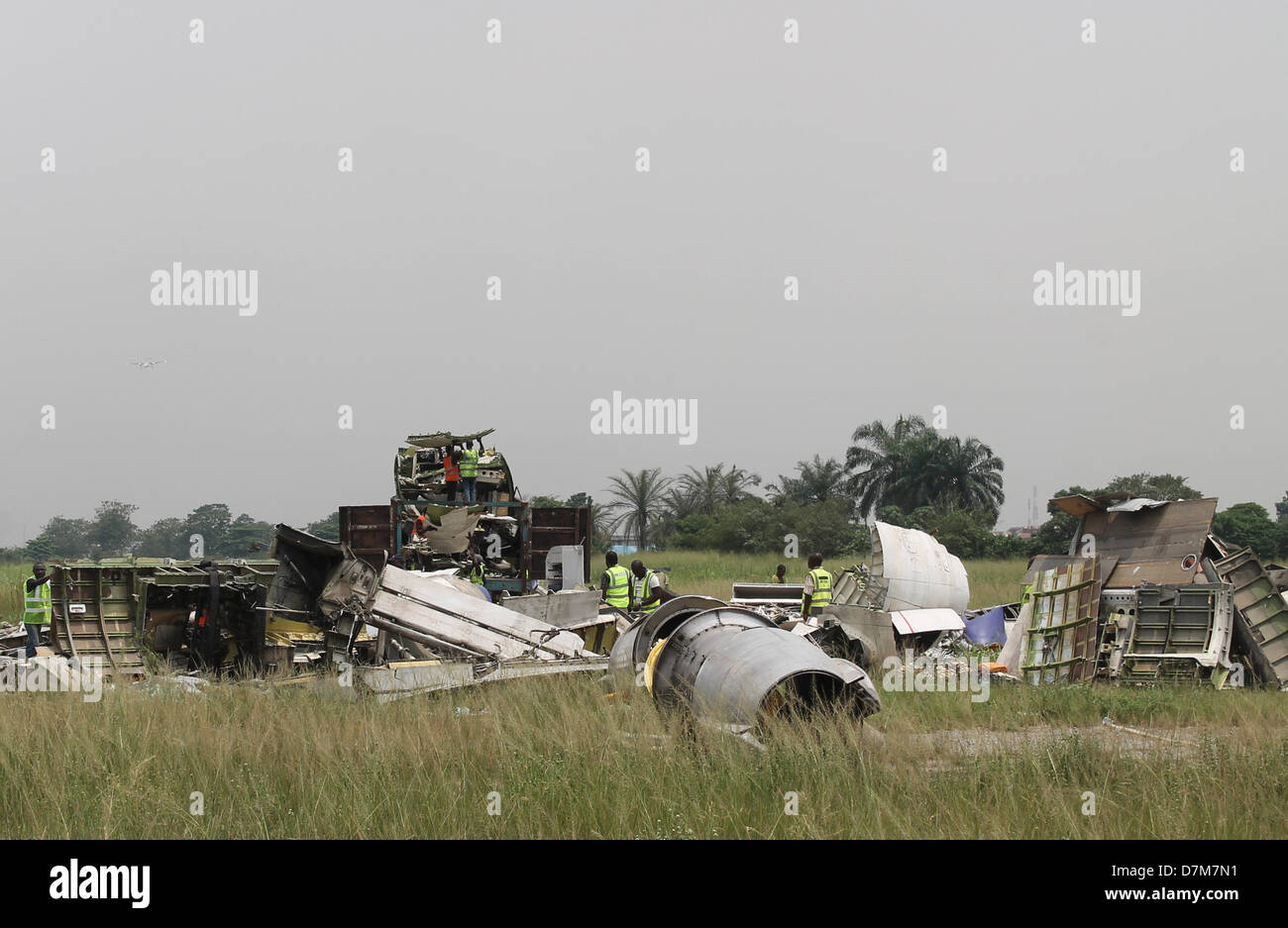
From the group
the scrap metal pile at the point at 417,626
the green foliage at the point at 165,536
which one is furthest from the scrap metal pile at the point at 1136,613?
the green foliage at the point at 165,536

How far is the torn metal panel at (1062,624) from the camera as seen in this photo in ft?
43.3

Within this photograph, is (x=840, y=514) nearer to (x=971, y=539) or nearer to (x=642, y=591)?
(x=971, y=539)

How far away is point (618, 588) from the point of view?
1398 centimetres

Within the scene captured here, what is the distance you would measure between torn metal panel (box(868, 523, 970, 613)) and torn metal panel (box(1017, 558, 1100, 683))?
259cm

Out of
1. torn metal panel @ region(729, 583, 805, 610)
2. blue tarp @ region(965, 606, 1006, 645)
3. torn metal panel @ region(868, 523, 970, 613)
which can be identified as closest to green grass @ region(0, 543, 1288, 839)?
blue tarp @ region(965, 606, 1006, 645)

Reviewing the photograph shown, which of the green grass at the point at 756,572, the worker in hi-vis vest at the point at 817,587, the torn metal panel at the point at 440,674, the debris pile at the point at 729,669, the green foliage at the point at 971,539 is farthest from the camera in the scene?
the green foliage at the point at 971,539

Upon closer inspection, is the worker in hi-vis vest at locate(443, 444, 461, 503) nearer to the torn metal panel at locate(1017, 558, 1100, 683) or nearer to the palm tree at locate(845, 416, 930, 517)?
the torn metal panel at locate(1017, 558, 1100, 683)

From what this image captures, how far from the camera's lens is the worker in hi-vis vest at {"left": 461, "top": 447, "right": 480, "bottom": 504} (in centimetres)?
1955

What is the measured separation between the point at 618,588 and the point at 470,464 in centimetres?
644

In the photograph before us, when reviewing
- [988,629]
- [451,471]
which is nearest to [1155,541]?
[988,629]

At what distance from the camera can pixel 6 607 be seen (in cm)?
2241

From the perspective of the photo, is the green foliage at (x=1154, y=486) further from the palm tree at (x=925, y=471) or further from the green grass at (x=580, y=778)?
the green grass at (x=580, y=778)

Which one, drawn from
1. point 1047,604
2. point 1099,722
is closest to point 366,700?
point 1099,722

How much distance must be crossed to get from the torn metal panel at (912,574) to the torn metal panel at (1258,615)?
14.2 feet
